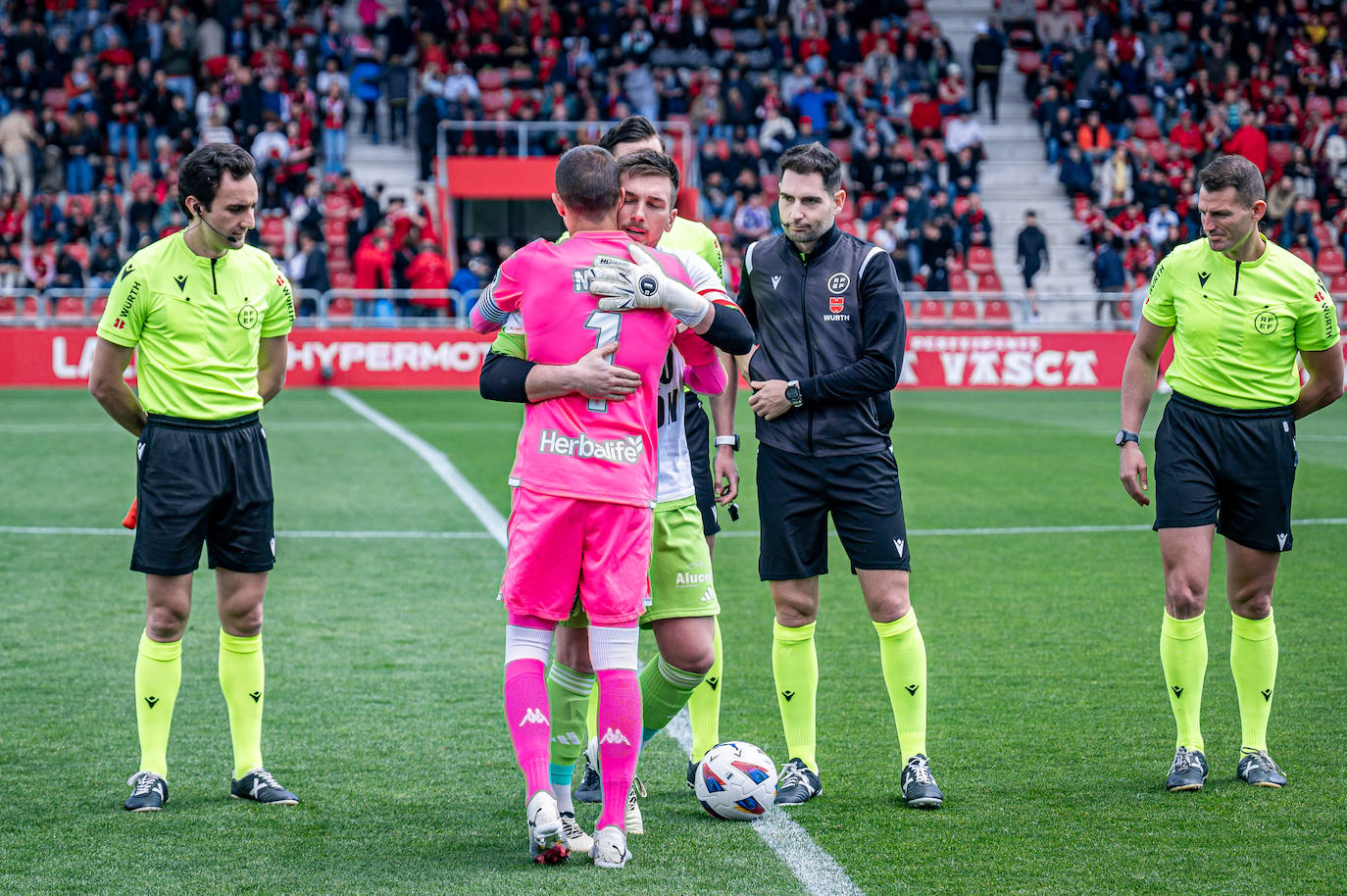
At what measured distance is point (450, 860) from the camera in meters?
4.52

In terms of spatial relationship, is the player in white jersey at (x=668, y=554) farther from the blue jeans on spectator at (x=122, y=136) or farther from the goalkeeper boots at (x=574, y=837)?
the blue jeans on spectator at (x=122, y=136)

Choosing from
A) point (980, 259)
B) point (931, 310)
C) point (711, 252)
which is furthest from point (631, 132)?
point (980, 259)

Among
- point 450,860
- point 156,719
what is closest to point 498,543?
point 156,719

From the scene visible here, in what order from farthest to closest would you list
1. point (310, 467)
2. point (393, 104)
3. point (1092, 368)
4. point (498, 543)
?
point (393, 104), point (1092, 368), point (310, 467), point (498, 543)

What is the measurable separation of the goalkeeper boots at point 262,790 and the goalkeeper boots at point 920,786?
202 cm

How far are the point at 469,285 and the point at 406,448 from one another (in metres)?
9.05

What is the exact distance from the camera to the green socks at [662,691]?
4.87 metres

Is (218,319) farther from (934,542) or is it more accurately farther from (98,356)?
(934,542)

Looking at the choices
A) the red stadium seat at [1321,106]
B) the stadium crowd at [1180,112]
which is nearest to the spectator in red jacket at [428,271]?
the stadium crowd at [1180,112]

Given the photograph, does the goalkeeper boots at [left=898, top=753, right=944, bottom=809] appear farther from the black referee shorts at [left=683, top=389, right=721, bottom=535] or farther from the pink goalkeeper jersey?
the pink goalkeeper jersey

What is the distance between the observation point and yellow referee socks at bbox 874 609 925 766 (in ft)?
17.2

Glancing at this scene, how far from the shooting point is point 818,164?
518cm

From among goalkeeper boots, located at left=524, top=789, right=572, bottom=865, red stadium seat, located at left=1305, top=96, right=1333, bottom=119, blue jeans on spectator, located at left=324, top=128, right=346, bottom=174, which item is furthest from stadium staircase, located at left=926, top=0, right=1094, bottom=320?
goalkeeper boots, located at left=524, top=789, right=572, bottom=865

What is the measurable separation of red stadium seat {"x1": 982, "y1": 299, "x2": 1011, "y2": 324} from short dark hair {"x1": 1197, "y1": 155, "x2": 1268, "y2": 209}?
63.0 feet
